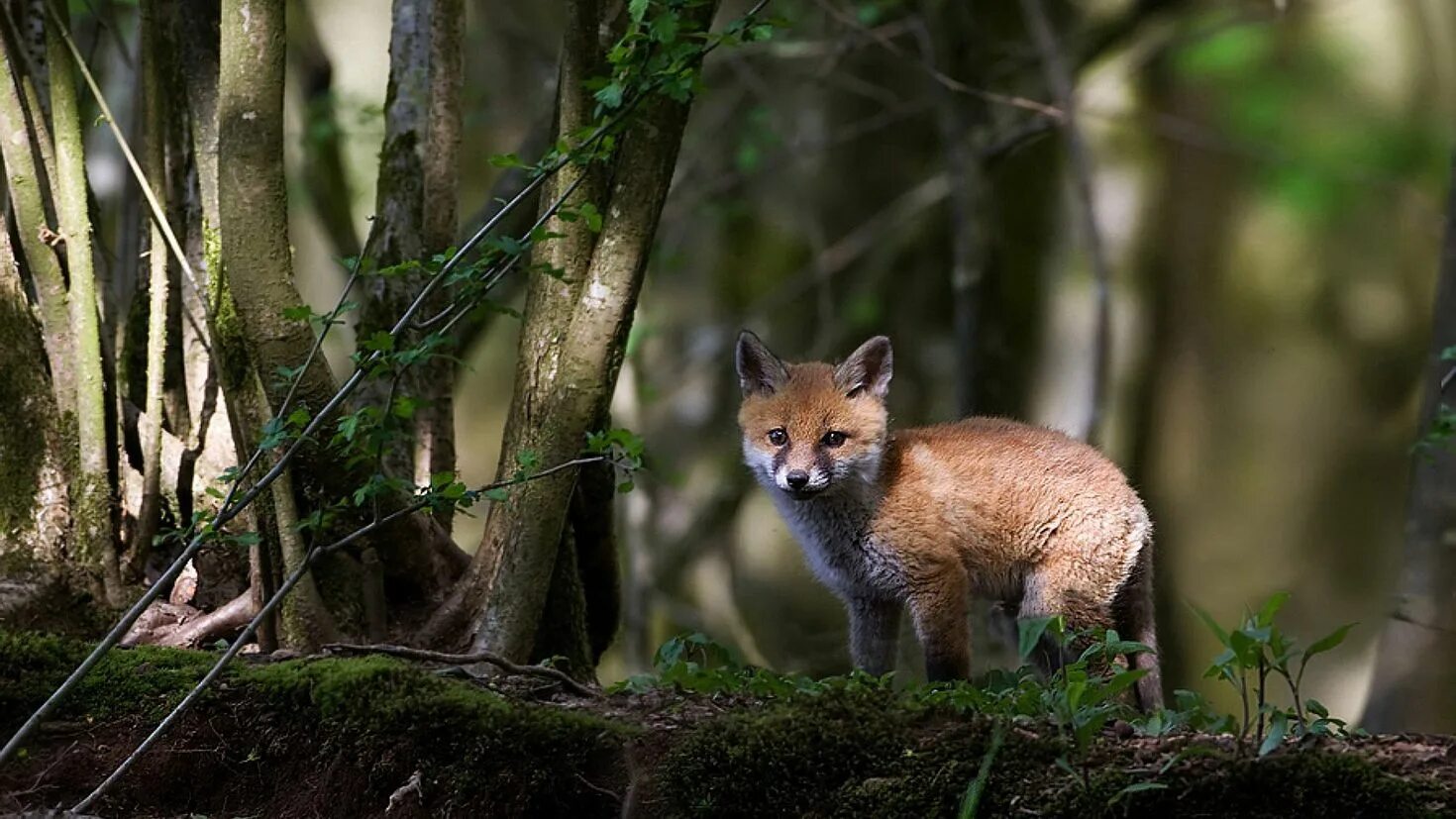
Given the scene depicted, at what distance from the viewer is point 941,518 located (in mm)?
5352

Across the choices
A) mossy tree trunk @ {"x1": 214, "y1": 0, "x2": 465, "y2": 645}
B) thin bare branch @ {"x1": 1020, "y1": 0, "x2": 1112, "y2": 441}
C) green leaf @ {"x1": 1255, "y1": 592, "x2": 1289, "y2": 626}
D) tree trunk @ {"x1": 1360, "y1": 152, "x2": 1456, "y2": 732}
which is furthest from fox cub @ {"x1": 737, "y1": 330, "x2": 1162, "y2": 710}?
thin bare branch @ {"x1": 1020, "y1": 0, "x2": 1112, "y2": 441}

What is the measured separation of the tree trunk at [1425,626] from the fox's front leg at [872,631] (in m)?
2.54

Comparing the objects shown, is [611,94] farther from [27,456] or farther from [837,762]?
[27,456]

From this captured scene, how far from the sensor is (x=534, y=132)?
27.6ft

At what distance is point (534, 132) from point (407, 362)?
509cm

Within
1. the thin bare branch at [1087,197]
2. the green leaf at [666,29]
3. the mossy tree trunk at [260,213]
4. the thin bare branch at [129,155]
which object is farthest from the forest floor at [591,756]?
the thin bare branch at [1087,197]

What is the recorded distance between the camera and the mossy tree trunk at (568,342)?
4.50 metres

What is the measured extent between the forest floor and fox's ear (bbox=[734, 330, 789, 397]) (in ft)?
6.88

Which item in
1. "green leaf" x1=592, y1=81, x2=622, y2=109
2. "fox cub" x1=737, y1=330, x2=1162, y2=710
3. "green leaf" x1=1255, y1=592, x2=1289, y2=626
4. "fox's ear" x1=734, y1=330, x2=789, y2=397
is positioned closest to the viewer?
"green leaf" x1=1255, y1=592, x2=1289, y2=626

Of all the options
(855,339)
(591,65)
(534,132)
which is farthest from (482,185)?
(591,65)

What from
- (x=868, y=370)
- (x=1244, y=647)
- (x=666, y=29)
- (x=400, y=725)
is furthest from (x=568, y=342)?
(x=1244, y=647)

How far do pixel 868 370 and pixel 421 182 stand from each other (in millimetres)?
1945

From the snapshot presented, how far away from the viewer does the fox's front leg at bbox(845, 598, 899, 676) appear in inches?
221

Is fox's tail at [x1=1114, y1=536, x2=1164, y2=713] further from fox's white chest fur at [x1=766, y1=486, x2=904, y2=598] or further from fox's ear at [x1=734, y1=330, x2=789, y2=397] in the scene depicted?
fox's ear at [x1=734, y1=330, x2=789, y2=397]
